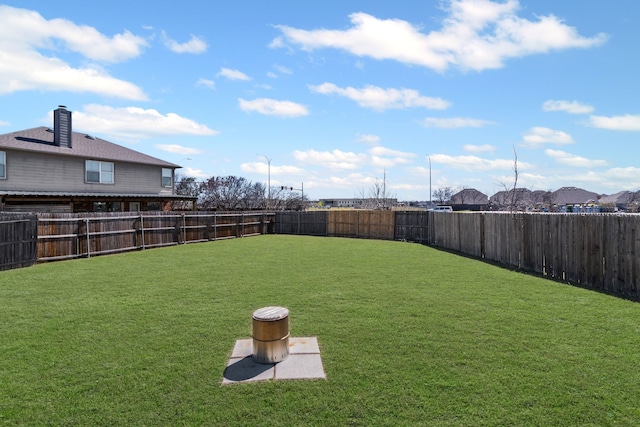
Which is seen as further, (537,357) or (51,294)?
(51,294)

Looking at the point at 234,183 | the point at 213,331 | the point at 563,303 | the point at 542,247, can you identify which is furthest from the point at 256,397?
the point at 234,183

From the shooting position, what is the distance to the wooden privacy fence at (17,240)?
1077cm

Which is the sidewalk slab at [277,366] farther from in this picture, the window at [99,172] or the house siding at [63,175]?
the window at [99,172]

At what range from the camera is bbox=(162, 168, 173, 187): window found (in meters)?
25.8

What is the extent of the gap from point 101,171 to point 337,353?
22208 mm

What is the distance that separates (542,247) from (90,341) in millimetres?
10034

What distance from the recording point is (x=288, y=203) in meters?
46.8

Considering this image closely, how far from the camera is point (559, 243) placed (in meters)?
9.12

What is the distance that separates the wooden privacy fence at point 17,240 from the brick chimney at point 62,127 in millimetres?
10915

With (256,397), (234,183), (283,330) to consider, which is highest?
(234,183)

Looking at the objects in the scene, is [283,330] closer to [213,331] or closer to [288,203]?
[213,331]

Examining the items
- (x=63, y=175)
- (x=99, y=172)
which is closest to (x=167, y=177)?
(x=99, y=172)

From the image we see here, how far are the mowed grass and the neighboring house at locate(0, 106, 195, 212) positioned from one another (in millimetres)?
12572

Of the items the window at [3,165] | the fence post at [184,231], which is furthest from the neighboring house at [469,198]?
the window at [3,165]
